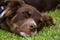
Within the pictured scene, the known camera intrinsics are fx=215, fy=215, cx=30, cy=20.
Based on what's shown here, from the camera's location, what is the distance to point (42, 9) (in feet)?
12.3

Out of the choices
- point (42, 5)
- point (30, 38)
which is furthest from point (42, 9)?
point (30, 38)

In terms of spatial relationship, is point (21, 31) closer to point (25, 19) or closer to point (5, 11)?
point (25, 19)

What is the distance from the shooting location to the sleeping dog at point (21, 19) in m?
2.74

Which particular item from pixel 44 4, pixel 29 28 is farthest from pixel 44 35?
pixel 44 4

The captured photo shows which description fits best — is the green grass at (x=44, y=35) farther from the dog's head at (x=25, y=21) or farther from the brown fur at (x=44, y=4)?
the brown fur at (x=44, y=4)

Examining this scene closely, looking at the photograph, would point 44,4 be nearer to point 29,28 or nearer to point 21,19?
point 21,19

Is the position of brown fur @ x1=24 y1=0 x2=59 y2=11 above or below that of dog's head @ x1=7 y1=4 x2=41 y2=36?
below

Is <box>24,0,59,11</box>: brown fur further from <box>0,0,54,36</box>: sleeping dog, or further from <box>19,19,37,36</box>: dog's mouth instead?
<box>19,19,37,36</box>: dog's mouth

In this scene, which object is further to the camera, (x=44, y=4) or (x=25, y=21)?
(x=44, y=4)

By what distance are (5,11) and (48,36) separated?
675 mm

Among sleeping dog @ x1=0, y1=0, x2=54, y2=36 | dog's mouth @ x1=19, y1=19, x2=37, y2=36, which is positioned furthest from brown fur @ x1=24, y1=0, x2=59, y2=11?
dog's mouth @ x1=19, y1=19, x2=37, y2=36

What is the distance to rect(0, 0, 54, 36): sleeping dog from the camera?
108 inches

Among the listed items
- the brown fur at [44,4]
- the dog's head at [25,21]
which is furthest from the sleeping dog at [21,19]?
the brown fur at [44,4]

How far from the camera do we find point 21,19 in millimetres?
2824
